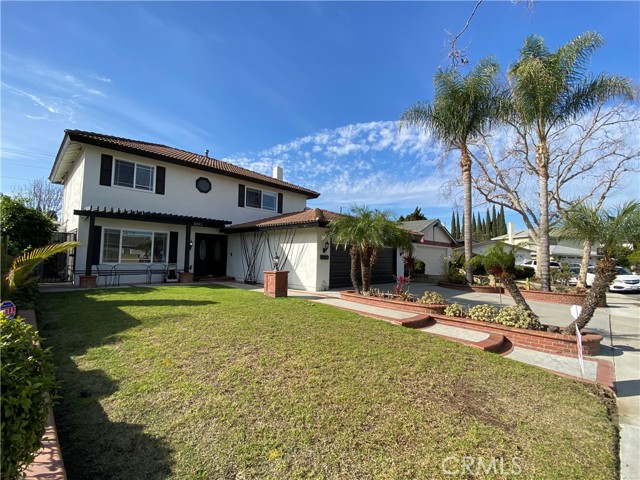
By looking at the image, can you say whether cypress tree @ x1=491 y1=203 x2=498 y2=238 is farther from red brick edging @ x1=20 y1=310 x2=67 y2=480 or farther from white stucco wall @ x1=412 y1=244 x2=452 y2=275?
red brick edging @ x1=20 y1=310 x2=67 y2=480

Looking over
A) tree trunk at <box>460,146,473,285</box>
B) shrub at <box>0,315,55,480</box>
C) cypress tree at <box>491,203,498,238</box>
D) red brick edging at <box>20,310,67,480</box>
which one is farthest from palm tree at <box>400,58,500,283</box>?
cypress tree at <box>491,203,498,238</box>

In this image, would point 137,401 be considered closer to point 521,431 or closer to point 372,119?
point 521,431

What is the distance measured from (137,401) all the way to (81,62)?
10.9 meters

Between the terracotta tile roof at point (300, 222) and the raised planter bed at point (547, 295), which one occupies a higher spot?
the terracotta tile roof at point (300, 222)

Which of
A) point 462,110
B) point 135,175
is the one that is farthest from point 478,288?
point 135,175

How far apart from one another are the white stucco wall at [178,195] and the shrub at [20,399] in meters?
13.3

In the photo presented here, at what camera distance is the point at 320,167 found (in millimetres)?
21891

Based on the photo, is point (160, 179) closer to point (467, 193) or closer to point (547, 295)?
point (467, 193)

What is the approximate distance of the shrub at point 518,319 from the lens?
6.79m

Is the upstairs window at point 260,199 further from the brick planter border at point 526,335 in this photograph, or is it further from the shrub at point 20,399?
the shrub at point 20,399

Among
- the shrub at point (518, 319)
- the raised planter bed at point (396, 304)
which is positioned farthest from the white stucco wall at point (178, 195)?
the shrub at point (518, 319)

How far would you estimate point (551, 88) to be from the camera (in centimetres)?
1208

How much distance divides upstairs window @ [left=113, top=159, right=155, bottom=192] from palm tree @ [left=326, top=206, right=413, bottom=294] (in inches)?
387

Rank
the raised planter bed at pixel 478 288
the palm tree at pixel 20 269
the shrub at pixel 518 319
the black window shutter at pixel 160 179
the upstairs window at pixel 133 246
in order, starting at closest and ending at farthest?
the palm tree at pixel 20 269
the shrub at pixel 518 319
the upstairs window at pixel 133 246
the black window shutter at pixel 160 179
the raised planter bed at pixel 478 288
